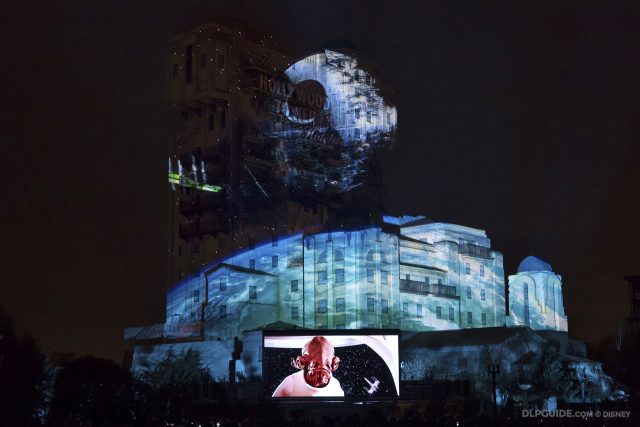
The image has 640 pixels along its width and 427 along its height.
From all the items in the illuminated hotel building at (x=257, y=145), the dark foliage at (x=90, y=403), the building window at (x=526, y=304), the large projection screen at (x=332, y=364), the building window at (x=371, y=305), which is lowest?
the dark foliage at (x=90, y=403)

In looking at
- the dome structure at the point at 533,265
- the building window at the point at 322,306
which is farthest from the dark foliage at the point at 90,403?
the dome structure at the point at 533,265

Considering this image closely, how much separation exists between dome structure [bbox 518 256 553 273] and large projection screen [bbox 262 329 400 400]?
38.7 m

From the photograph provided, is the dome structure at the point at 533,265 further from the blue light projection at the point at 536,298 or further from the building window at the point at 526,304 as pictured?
the building window at the point at 526,304

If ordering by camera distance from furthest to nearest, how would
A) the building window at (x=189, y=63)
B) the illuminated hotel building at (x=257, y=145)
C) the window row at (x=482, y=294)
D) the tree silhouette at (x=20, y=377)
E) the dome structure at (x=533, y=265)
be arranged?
the dome structure at (x=533, y=265) → the window row at (x=482, y=294) → the building window at (x=189, y=63) → the illuminated hotel building at (x=257, y=145) → the tree silhouette at (x=20, y=377)

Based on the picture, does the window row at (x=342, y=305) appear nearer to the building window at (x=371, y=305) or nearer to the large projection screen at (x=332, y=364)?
the building window at (x=371, y=305)

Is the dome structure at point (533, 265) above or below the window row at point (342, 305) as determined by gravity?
above

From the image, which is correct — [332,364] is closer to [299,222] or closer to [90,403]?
[90,403]

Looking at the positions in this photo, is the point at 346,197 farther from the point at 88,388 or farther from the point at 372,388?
the point at 88,388

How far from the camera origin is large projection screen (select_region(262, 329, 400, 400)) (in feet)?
195

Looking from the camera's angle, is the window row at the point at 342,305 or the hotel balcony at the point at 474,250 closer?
the window row at the point at 342,305

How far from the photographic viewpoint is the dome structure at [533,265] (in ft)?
315

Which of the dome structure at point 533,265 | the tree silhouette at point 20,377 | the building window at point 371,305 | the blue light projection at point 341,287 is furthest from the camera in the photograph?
the dome structure at point 533,265

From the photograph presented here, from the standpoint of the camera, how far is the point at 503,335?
70.2 meters

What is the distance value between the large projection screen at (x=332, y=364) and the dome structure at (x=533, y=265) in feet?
127
